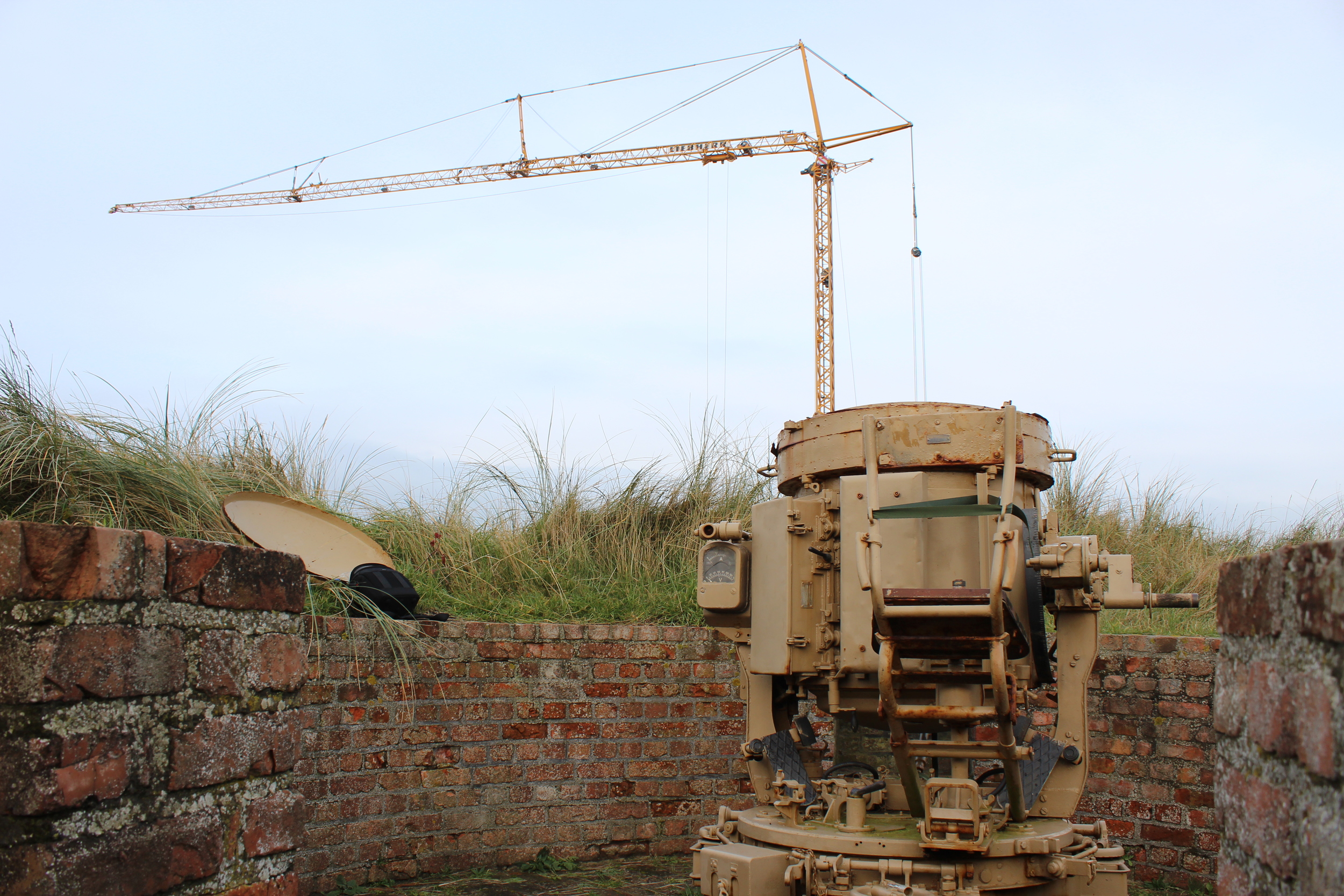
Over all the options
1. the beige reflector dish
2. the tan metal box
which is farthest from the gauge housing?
the beige reflector dish

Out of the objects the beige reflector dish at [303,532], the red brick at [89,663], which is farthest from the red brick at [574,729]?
the red brick at [89,663]

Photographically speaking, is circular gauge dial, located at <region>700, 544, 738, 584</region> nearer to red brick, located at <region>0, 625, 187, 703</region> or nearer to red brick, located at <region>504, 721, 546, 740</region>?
red brick, located at <region>504, 721, 546, 740</region>

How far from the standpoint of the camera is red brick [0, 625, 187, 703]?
185 centimetres

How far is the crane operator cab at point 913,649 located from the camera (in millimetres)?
3539

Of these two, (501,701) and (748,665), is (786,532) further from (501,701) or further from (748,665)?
(501,701)

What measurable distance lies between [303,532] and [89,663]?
3395 millimetres

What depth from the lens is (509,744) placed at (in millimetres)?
5434

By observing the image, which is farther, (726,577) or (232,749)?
(726,577)

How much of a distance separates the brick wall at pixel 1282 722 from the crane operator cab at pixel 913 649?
1.41 metres

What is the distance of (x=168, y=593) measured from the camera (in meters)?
2.14

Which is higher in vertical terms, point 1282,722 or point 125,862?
point 1282,722

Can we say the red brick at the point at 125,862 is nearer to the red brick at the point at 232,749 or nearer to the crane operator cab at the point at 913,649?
the red brick at the point at 232,749

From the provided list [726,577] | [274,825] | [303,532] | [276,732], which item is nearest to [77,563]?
[276,732]

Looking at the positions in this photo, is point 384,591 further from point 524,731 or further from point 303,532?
point 524,731
